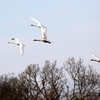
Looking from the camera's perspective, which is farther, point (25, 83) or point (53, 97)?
point (25, 83)

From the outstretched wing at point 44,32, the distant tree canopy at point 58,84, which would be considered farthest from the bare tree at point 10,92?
the outstretched wing at point 44,32

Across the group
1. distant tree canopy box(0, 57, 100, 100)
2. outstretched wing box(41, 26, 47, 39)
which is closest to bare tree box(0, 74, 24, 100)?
distant tree canopy box(0, 57, 100, 100)

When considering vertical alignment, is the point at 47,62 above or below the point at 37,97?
above

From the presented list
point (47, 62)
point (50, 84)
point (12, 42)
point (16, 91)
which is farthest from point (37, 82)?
point (12, 42)

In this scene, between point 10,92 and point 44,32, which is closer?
point 44,32

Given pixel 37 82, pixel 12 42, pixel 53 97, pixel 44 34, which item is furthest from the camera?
pixel 37 82

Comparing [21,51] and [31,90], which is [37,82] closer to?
[31,90]

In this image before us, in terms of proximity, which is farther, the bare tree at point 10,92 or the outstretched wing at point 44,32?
the bare tree at point 10,92

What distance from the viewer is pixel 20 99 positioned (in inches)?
3285

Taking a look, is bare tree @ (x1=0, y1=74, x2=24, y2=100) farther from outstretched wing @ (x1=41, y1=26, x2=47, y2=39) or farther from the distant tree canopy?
outstretched wing @ (x1=41, y1=26, x2=47, y2=39)

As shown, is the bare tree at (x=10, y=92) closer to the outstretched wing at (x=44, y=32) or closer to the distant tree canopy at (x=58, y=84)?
the distant tree canopy at (x=58, y=84)

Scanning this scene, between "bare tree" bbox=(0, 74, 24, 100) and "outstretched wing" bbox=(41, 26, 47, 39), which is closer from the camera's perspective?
"outstretched wing" bbox=(41, 26, 47, 39)

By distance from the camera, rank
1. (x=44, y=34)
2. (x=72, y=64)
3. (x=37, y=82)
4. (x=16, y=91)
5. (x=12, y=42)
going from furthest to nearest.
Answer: (x=16, y=91), (x=72, y=64), (x=37, y=82), (x=12, y=42), (x=44, y=34)

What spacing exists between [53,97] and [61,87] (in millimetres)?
4322
